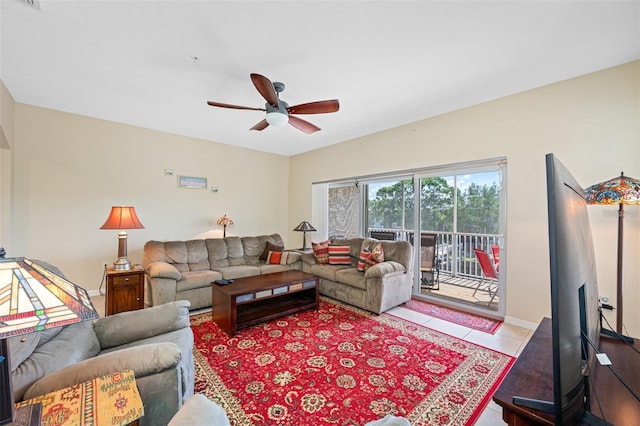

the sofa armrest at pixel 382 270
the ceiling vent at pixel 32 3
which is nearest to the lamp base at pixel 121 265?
the ceiling vent at pixel 32 3

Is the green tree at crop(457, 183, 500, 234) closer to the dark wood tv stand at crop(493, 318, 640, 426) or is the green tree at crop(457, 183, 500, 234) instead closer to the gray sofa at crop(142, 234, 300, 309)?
the dark wood tv stand at crop(493, 318, 640, 426)

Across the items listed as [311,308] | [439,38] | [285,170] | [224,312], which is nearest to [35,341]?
[224,312]

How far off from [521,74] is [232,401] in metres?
3.92

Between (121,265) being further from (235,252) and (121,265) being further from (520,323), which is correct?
(520,323)

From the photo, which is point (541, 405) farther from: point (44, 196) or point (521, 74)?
point (44, 196)

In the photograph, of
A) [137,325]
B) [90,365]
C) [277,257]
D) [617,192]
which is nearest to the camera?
[90,365]

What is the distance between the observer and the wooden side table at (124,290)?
2949 millimetres

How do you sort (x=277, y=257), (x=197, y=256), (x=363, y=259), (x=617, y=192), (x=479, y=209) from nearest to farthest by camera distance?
(x=617, y=192), (x=479, y=209), (x=363, y=259), (x=197, y=256), (x=277, y=257)

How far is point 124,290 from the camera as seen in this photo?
302cm

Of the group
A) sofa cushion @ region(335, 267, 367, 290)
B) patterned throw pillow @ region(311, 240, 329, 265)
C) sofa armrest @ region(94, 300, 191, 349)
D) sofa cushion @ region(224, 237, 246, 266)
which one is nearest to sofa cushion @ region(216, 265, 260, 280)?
sofa cushion @ region(224, 237, 246, 266)

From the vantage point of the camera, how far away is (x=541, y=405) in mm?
883

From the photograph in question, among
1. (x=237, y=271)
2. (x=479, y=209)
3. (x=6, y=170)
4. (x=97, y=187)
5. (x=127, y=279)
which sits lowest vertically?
(x=237, y=271)

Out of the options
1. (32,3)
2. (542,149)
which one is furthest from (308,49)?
(542,149)

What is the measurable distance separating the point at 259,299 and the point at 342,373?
1.27m
